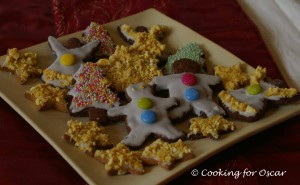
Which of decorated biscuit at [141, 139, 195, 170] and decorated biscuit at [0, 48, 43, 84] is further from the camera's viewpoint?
decorated biscuit at [0, 48, 43, 84]

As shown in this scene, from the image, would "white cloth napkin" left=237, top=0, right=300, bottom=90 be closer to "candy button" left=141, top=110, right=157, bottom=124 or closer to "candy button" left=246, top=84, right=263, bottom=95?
"candy button" left=246, top=84, right=263, bottom=95

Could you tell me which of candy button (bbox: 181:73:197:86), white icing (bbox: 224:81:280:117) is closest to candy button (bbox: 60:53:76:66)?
candy button (bbox: 181:73:197:86)

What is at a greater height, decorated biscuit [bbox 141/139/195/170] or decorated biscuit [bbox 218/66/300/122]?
decorated biscuit [bbox 218/66/300/122]

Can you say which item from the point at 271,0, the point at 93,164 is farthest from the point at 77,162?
the point at 271,0

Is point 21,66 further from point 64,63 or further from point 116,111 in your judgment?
point 116,111

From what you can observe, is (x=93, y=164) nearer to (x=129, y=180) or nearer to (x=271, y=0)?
(x=129, y=180)

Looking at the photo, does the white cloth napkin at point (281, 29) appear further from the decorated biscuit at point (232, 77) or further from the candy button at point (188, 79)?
the candy button at point (188, 79)
